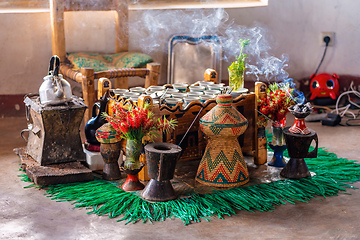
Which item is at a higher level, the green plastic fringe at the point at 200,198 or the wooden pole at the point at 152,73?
the wooden pole at the point at 152,73

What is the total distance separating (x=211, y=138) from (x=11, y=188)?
1407 millimetres

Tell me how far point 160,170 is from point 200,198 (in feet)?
1.08

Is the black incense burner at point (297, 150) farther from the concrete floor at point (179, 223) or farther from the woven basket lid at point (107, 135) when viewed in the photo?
the woven basket lid at point (107, 135)

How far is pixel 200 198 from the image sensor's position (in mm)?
3113

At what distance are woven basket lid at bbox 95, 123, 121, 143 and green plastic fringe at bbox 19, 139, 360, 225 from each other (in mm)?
293

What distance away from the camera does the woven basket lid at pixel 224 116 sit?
323 cm

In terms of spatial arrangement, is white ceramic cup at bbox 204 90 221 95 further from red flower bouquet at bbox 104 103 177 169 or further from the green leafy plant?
red flower bouquet at bbox 104 103 177 169

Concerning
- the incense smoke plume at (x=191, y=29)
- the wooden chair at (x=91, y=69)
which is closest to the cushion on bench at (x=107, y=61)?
the wooden chair at (x=91, y=69)

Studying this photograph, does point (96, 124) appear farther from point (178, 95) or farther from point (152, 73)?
point (152, 73)

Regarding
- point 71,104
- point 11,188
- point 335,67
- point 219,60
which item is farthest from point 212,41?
point 11,188

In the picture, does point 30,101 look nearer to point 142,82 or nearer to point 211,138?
point 211,138

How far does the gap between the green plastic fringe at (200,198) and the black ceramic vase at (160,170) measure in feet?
0.19

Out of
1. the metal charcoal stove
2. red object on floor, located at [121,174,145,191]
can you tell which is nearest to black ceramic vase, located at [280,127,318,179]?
red object on floor, located at [121,174,145,191]

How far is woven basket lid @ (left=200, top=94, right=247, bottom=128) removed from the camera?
3227 millimetres
